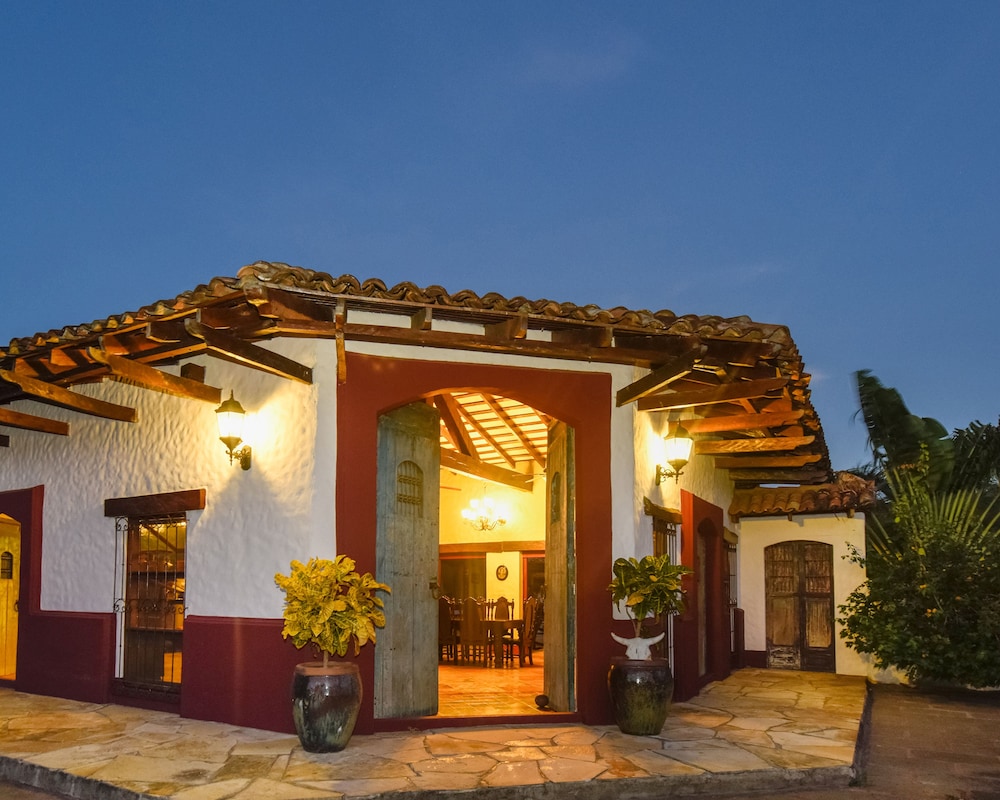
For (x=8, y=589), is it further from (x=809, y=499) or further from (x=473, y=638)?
(x=809, y=499)

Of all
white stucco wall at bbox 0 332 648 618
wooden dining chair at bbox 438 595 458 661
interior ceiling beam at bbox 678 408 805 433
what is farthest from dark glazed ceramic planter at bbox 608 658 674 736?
wooden dining chair at bbox 438 595 458 661

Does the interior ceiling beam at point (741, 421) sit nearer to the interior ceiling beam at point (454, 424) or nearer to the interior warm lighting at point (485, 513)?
the interior ceiling beam at point (454, 424)

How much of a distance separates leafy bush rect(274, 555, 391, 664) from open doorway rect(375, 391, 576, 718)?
1.01 m

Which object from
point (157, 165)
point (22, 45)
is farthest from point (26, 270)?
point (22, 45)

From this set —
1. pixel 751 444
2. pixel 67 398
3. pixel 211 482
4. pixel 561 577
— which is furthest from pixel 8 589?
pixel 751 444

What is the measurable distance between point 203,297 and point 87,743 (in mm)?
3607

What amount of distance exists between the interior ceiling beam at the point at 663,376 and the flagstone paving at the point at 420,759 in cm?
293

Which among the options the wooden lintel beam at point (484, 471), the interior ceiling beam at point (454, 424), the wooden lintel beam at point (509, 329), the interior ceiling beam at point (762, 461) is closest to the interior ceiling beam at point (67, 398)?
the interior ceiling beam at point (454, 424)

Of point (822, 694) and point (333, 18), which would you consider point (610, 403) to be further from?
point (333, 18)

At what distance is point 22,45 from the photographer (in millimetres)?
59750

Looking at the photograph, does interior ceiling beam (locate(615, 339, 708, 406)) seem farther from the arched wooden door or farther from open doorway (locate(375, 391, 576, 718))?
the arched wooden door

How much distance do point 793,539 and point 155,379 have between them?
9.69m

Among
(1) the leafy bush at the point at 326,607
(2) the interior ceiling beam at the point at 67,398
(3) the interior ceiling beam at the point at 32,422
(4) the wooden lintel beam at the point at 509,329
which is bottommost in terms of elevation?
(1) the leafy bush at the point at 326,607

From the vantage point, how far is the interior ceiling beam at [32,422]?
9.48m
